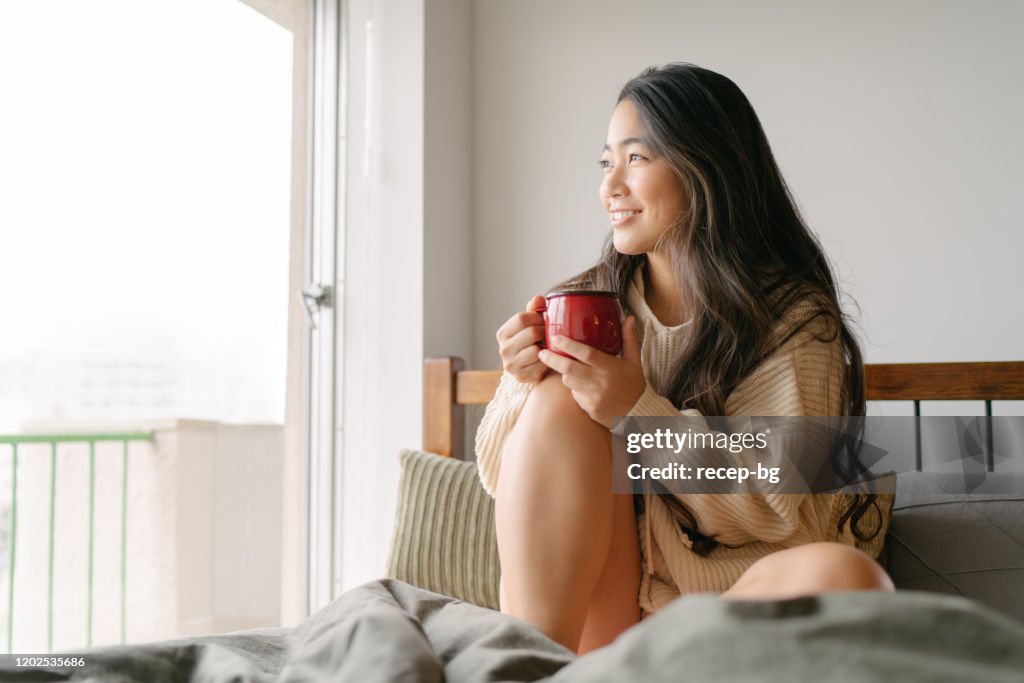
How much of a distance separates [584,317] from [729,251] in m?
0.30

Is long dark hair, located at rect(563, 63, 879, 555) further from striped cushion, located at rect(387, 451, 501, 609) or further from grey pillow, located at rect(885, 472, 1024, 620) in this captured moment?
striped cushion, located at rect(387, 451, 501, 609)

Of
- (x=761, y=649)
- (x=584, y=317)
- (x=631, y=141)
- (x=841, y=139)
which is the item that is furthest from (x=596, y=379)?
(x=841, y=139)

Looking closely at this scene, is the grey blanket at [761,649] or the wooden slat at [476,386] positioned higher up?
the wooden slat at [476,386]

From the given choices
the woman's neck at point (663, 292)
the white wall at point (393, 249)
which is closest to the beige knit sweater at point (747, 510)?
the woman's neck at point (663, 292)

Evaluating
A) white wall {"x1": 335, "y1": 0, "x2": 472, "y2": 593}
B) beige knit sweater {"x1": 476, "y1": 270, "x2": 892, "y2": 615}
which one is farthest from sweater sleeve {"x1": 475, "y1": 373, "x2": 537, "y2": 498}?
white wall {"x1": 335, "y1": 0, "x2": 472, "y2": 593}

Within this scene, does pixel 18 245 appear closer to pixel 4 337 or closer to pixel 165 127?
pixel 4 337

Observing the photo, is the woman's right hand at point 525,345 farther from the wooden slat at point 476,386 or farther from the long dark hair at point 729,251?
the wooden slat at point 476,386

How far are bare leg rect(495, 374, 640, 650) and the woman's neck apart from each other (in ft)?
0.95

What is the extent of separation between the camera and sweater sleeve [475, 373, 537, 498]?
45.8 inches

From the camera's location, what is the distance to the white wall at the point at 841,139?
1.70 meters

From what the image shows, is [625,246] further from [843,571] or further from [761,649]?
[761,649]

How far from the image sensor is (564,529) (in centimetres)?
95

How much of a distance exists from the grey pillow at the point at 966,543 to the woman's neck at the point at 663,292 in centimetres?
43

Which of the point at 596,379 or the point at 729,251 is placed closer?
the point at 596,379
